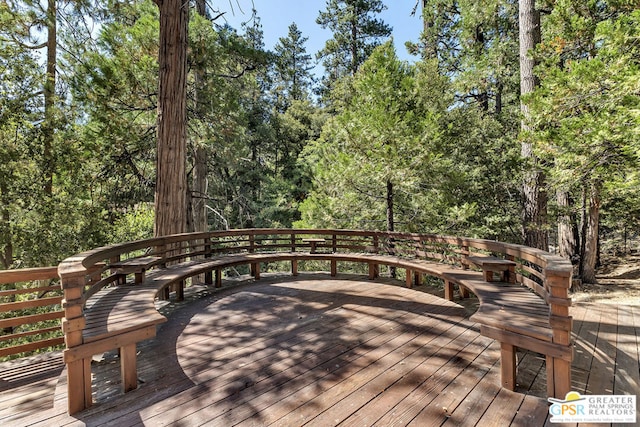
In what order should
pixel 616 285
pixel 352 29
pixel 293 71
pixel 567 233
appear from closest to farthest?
1. pixel 616 285
2. pixel 567 233
3. pixel 352 29
4. pixel 293 71

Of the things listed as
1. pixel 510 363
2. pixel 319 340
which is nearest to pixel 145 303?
pixel 319 340

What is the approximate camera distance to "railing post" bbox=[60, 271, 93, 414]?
2.15m

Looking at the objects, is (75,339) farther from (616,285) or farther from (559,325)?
(616,285)

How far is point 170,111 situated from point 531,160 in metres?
7.61

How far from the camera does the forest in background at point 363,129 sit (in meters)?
5.70

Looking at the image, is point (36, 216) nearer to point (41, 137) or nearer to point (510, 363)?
point (41, 137)

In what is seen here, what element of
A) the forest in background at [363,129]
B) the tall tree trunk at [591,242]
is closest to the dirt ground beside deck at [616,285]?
the tall tree trunk at [591,242]

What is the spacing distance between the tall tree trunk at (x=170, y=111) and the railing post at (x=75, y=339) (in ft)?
10.6

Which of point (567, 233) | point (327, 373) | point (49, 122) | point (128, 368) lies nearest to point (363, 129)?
point (327, 373)

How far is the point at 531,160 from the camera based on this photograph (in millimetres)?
6895

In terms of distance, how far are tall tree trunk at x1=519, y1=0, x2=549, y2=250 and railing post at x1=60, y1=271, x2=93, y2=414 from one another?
8.18 m

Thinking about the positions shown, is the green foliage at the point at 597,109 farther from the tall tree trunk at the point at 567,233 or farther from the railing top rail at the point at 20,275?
the railing top rail at the point at 20,275

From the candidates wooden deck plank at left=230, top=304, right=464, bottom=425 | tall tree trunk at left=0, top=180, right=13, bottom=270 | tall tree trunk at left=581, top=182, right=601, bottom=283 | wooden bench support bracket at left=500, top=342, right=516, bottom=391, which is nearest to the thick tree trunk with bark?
tall tree trunk at left=0, top=180, right=13, bottom=270

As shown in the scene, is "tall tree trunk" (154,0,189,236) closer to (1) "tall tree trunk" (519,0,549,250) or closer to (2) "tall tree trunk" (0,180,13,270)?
(2) "tall tree trunk" (0,180,13,270)
